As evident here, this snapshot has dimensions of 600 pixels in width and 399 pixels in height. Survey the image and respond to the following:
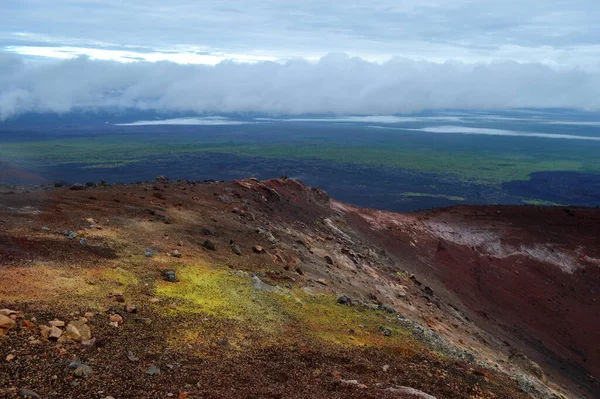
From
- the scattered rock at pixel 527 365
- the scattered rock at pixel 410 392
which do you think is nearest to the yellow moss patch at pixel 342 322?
the scattered rock at pixel 410 392

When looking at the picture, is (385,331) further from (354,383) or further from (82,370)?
(82,370)

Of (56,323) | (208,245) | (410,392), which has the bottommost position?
(410,392)

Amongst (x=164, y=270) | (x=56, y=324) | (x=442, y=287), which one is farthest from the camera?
(x=442, y=287)

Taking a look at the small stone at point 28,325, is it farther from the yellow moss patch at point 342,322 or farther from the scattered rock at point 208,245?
the scattered rock at point 208,245

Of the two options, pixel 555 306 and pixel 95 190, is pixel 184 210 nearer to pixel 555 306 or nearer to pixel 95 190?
pixel 95 190

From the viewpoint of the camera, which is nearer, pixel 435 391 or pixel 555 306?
pixel 435 391

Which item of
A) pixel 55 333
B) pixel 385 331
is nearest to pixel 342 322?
pixel 385 331

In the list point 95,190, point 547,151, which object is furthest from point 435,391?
point 547,151
